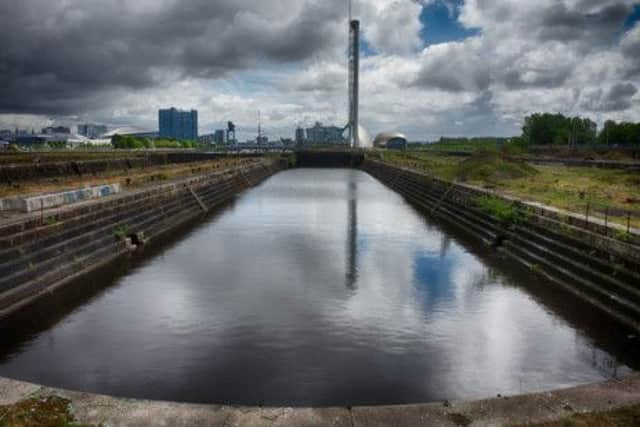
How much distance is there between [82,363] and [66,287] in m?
7.01

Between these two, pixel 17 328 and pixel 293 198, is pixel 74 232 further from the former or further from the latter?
pixel 293 198

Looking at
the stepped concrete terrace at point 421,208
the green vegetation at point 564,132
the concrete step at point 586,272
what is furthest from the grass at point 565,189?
the green vegetation at point 564,132

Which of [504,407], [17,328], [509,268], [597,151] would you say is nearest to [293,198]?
[509,268]

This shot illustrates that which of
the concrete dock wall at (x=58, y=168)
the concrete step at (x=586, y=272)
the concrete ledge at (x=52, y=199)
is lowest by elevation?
the concrete step at (x=586, y=272)

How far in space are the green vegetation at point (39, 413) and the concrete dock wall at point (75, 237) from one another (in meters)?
7.60

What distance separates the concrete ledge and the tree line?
489 ft

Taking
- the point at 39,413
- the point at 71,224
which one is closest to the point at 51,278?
the point at 71,224

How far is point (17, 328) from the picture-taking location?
45.0 ft

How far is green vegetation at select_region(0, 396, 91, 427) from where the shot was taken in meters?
7.70

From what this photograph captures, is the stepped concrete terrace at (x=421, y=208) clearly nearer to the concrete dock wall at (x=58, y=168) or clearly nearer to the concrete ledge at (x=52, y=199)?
the concrete ledge at (x=52, y=199)

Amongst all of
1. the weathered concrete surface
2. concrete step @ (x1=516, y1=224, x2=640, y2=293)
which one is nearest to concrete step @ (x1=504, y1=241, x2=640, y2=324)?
concrete step @ (x1=516, y1=224, x2=640, y2=293)

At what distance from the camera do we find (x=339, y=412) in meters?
8.43

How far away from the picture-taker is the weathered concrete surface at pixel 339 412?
805 centimetres

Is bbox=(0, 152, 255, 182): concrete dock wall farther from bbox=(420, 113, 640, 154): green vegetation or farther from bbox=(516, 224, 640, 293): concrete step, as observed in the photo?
bbox=(420, 113, 640, 154): green vegetation
